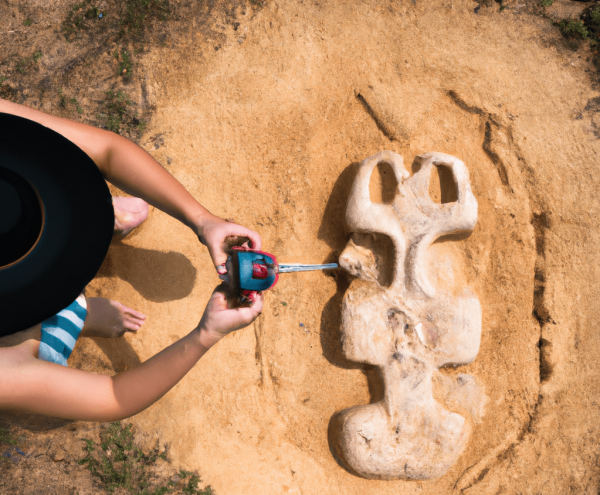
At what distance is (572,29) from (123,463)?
368 cm

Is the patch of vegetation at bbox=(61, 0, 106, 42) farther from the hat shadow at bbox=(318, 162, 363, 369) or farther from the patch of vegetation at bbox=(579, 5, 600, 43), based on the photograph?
the patch of vegetation at bbox=(579, 5, 600, 43)

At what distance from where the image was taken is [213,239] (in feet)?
5.29

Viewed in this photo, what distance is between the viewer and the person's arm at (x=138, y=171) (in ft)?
5.43

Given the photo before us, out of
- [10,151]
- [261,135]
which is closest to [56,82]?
[261,135]

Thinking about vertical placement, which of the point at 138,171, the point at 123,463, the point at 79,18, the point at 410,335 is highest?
the point at 79,18

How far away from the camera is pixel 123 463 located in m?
2.57

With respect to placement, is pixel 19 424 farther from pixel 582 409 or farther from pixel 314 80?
pixel 582 409

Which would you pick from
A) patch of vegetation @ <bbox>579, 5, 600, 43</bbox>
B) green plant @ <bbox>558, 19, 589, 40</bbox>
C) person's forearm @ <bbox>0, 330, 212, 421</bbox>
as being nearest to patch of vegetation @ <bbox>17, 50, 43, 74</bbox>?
person's forearm @ <bbox>0, 330, 212, 421</bbox>

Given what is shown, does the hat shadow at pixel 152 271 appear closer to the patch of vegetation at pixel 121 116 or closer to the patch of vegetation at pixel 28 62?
the patch of vegetation at pixel 121 116

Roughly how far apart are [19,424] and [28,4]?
8.40 ft

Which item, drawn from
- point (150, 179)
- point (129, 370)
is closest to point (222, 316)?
point (129, 370)

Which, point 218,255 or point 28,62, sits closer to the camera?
point 218,255

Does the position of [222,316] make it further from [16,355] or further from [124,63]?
[124,63]

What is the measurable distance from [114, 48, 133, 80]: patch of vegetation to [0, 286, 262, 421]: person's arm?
181 centimetres
